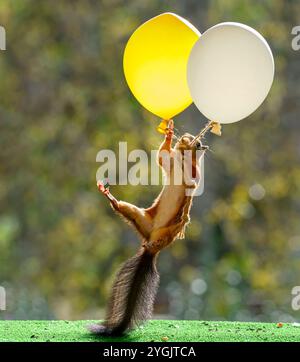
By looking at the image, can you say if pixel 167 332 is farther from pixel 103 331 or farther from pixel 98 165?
pixel 98 165

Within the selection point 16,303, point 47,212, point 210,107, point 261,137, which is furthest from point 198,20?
point 210,107

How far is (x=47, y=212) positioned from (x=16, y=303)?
1.39m

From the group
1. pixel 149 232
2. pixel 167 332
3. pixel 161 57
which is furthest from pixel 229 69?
pixel 167 332

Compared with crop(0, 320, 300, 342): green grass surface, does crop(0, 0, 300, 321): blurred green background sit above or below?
above

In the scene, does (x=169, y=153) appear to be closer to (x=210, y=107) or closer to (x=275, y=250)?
(x=210, y=107)

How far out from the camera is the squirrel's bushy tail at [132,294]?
3074mm

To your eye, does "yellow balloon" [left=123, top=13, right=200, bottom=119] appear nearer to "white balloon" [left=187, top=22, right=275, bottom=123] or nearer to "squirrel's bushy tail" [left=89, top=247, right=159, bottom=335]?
"white balloon" [left=187, top=22, right=275, bottom=123]

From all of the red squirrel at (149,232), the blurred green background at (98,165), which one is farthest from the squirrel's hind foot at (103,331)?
the blurred green background at (98,165)

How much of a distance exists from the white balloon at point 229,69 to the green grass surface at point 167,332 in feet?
2.30

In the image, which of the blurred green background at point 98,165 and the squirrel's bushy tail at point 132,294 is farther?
the blurred green background at point 98,165

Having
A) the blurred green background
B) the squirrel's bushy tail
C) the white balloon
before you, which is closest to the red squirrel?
the squirrel's bushy tail

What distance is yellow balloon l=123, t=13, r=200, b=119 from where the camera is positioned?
3.13m

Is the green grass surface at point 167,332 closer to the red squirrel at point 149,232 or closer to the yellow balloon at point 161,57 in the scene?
the red squirrel at point 149,232

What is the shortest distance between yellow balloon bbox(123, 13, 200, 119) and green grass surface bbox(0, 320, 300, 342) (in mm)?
728
